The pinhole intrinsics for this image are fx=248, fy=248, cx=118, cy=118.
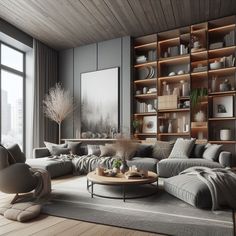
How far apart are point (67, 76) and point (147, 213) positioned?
223 inches

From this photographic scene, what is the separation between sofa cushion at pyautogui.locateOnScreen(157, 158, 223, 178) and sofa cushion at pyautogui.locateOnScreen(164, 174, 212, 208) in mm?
1010

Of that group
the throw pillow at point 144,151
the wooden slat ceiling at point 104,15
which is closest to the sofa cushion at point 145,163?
the throw pillow at point 144,151

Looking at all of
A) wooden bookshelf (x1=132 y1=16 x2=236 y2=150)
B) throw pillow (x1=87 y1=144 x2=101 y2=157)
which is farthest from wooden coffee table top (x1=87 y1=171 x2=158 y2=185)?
wooden bookshelf (x1=132 y1=16 x2=236 y2=150)

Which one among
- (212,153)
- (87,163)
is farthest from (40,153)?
(212,153)

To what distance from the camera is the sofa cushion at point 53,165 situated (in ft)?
15.6

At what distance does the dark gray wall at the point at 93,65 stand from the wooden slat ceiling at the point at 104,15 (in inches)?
16.5

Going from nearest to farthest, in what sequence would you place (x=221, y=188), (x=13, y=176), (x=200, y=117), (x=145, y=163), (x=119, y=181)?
(x=221, y=188) < (x=13, y=176) < (x=119, y=181) < (x=145, y=163) < (x=200, y=117)

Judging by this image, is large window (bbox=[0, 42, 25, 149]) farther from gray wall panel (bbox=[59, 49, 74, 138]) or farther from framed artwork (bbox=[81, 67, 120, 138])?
framed artwork (bbox=[81, 67, 120, 138])

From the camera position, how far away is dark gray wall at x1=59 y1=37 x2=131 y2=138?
665 cm

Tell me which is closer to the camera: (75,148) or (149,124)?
(75,148)

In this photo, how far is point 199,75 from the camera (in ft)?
19.8

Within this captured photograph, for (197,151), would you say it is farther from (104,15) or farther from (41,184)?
(104,15)

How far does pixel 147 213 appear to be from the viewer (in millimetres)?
2812

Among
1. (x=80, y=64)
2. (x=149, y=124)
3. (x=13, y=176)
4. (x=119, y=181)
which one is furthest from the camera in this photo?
(x=80, y=64)
